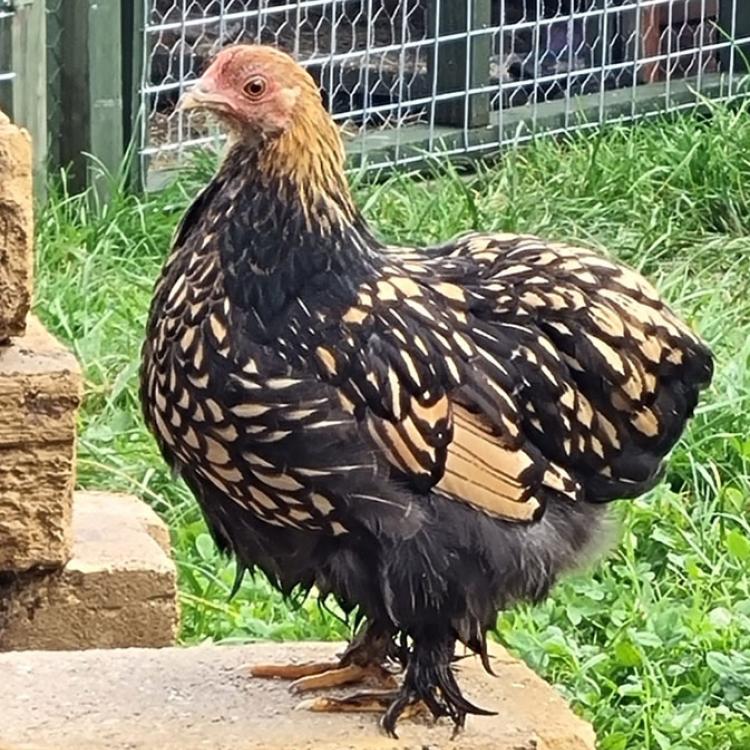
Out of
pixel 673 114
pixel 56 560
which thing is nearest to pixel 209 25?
pixel 673 114

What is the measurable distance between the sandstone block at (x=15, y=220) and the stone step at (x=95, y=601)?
1.66ft

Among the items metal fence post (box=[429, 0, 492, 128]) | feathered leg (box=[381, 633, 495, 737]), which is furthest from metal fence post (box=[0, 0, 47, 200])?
feathered leg (box=[381, 633, 495, 737])

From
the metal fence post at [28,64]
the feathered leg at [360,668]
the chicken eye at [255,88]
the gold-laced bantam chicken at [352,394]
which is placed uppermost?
the chicken eye at [255,88]

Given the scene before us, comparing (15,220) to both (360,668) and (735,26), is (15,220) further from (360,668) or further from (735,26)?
(735,26)

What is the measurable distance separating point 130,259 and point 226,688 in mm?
2584

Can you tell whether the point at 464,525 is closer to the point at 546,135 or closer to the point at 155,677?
the point at 155,677

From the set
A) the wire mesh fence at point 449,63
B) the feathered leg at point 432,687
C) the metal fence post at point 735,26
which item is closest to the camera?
the feathered leg at point 432,687

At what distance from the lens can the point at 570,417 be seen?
2.85 m

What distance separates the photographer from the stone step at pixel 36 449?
3379 millimetres

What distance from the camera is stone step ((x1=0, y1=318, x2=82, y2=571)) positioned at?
11.1ft

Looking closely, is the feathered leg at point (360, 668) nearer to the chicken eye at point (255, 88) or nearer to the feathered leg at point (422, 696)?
the feathered leg at point (422, 696)

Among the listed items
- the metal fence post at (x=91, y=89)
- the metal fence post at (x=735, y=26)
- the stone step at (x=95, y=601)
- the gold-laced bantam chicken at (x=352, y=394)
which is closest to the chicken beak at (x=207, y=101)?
the gold-laced bantam chicken at (x=352, y=394)

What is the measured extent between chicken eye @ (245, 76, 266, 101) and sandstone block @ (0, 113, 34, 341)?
2.43ft

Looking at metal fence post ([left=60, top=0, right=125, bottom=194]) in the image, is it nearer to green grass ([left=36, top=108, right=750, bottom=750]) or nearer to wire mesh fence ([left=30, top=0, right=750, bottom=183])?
wire mesh fence ([left=30, top=0, right=750, bottom=183])
